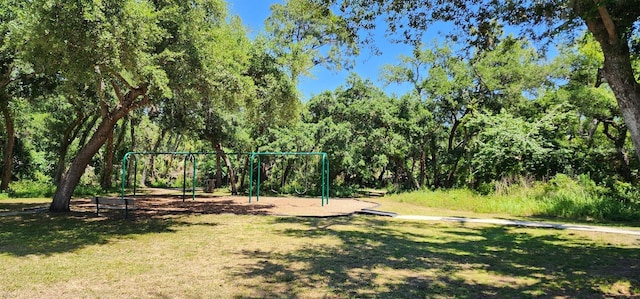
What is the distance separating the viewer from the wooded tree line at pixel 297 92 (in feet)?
25.4

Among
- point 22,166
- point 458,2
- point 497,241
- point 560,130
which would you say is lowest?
point 497,241

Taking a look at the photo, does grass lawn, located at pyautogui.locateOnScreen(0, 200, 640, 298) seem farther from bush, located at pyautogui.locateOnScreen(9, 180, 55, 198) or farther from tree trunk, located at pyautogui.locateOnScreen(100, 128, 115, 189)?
tree trunk, located at pyautogui.locateOnScreen(100, 128, 115, 189)

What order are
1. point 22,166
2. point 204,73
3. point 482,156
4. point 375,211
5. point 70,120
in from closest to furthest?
point 204,73 → point 375,211 → point 482,156 → point 70,120 → point 22,166

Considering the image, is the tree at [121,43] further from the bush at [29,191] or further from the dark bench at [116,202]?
the bush at [29,191]

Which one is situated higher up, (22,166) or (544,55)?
(544,55)

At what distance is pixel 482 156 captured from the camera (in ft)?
58.8

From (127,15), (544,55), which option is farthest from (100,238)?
(544,55)

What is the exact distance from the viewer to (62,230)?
27.9 feet

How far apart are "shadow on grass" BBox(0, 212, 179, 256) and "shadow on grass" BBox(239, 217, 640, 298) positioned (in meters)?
3.11

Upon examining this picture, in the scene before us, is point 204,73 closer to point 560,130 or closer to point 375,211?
point 375,211

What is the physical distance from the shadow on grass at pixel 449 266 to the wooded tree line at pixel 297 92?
211 cm

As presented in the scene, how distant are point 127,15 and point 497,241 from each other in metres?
8.44

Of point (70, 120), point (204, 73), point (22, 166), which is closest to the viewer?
point (204, 73)

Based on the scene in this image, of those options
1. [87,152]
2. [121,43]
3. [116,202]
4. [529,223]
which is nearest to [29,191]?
Result: [87,152]
